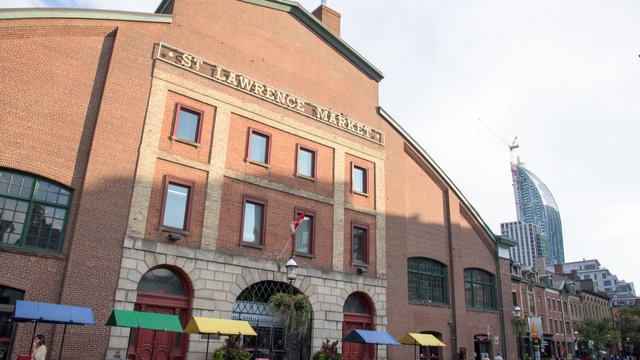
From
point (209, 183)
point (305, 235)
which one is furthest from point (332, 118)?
point (209, 183)

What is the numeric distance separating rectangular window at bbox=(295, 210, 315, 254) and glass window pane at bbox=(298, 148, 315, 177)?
2267mm

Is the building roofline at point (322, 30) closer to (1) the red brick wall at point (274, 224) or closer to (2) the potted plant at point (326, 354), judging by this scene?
(1) the red brick wall at point (274, 224)

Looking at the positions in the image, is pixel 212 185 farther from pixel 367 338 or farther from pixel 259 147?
pixel 367 338

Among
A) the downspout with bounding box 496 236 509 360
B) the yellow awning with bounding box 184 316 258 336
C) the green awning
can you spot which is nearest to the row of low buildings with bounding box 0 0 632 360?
the downspout with bounding box 496 236 509 360

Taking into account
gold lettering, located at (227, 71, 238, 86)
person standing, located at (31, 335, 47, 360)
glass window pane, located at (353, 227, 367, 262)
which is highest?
gold lettering, located at (227, 71, 238, 86)

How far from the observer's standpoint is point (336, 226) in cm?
2620

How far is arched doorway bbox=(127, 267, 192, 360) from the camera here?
61.6 ft

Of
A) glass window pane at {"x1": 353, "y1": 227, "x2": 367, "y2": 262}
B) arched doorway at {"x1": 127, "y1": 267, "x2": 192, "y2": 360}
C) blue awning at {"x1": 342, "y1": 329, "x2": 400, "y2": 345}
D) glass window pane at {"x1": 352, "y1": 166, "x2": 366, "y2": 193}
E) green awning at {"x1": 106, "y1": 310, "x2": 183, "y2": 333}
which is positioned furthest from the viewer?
glass window pane at {"x1": 352, "y1": 166, "x2": 366, "y2": 193}

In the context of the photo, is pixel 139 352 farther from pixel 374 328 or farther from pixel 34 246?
pixel 374 328

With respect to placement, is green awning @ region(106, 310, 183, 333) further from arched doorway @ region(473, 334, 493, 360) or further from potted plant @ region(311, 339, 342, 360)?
arched doorway @ region(473, 334, 493, 360)

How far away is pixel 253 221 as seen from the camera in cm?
2327

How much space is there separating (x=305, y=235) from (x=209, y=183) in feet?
19.2

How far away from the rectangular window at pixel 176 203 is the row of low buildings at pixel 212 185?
0.08 m

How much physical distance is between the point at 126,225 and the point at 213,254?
3821 millimetres
